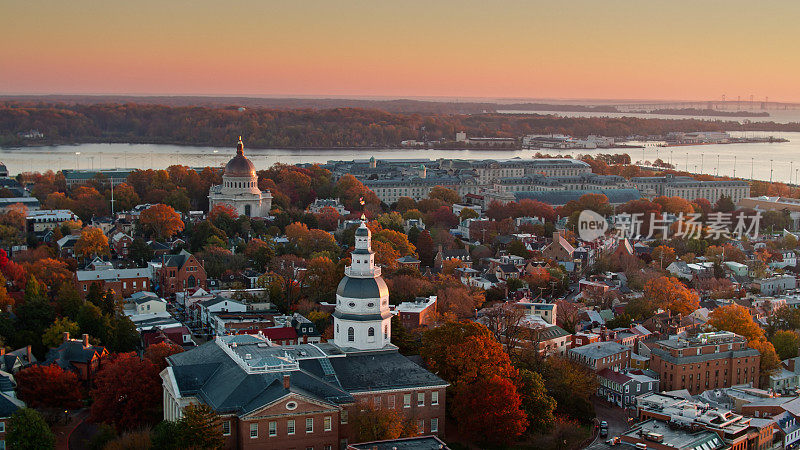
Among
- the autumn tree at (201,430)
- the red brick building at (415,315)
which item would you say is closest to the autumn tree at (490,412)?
the autumn tree at (201,430)

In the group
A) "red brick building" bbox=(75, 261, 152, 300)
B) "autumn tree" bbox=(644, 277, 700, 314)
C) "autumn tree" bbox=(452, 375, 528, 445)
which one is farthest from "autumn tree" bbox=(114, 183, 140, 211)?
"autumn tree" bbox=(452, 375, 528, 445)

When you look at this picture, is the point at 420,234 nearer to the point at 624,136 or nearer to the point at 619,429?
the point at 619,429

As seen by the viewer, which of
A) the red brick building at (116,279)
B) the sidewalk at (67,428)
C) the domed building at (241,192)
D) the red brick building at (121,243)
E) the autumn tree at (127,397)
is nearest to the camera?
the sidewalk at (67,428)

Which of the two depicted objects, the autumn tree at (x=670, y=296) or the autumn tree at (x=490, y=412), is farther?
the autumn tree at (x=670, y=296)

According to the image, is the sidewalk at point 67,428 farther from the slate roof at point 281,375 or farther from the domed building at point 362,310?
the domed building at point 362,310

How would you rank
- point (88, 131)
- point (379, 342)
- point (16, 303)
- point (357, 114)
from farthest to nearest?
1. point (357, 114)
2. point (88, 131)
3. point (16, 303)
4. point (379, 342)

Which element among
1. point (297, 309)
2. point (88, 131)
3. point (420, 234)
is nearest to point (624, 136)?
point (88, 131)
